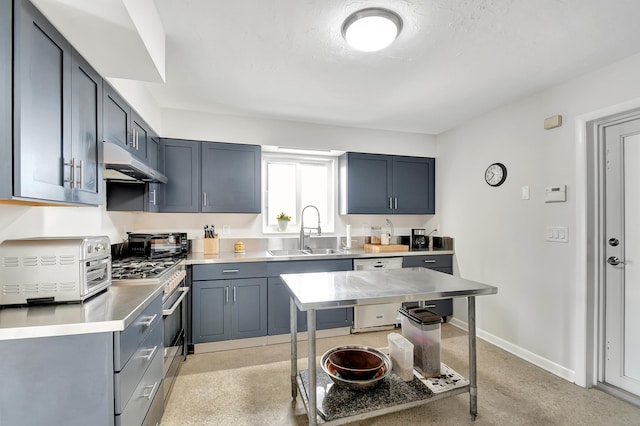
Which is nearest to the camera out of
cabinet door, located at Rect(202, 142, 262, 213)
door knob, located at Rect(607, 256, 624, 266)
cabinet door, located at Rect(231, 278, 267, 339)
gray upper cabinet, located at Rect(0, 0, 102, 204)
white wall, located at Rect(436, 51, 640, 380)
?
gray upper cabinet, located at Rect(0, 0, 102, 204)

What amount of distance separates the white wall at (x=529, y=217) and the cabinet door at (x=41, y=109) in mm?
3378

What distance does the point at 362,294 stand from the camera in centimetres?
161

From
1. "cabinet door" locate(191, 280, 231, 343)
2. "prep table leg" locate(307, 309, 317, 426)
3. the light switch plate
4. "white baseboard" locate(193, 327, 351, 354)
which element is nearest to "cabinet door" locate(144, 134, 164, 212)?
"cabinet door" locate(191, 280, 231, 343)

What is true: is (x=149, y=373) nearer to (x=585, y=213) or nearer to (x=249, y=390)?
(x=249, y=390)

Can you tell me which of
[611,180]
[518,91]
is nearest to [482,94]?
[518,91]

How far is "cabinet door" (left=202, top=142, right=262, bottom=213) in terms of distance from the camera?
3125 millimetres

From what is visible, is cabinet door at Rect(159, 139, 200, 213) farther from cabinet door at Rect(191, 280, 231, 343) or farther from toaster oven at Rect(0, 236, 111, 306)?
toaster oven at Rect(0, 236, 111, 306)

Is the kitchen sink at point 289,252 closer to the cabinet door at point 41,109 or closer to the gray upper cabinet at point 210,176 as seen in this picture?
the gray upper cabinet at point 210,176

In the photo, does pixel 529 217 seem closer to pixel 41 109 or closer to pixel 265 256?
pixel 265 256

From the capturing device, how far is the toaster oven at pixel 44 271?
4.29 feet

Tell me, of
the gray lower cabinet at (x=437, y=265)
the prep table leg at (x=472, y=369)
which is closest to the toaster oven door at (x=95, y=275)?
the prep table leg at (x=472, y=369)

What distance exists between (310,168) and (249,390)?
102 inches

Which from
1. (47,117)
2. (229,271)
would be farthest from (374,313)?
(47,117)

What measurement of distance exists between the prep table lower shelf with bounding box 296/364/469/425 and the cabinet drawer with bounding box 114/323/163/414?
898mm
